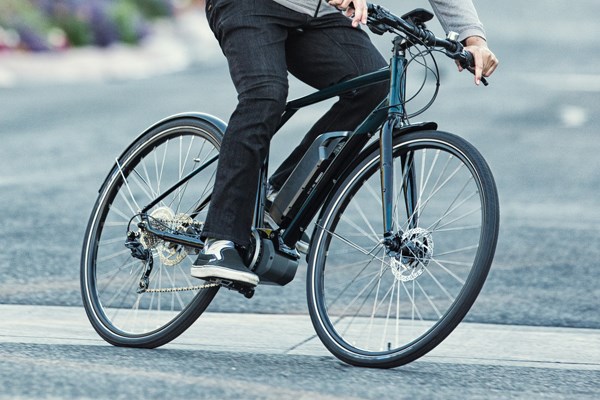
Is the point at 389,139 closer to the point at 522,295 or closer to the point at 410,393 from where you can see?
the point at 410,393

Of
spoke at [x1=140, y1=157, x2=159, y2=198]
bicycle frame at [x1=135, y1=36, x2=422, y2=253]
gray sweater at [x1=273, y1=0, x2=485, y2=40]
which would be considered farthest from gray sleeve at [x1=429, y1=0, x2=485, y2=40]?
spoke at [x1=140, y1=157, x2=159, y2=198]

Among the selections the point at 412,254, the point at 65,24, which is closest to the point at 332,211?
the point at 412,254

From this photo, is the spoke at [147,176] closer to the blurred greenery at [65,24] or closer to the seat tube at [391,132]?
the seat tube at [391,132]

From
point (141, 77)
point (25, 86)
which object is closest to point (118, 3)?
point (141, 77)

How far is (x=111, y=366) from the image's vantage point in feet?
15.0

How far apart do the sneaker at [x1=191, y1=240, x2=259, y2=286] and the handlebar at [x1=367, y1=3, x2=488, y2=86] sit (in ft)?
3.16

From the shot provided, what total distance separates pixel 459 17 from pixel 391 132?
1.86 feet

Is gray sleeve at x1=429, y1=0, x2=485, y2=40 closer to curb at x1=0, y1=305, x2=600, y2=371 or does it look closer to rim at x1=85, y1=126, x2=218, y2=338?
rim at x1=85, y1=126, x2=218, y2=338

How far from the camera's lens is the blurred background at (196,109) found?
7.06m

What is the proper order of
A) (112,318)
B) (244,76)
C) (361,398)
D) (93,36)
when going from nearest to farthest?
1. (361,398)
2. (244,76)
3. (112,318)
4. (93,36)

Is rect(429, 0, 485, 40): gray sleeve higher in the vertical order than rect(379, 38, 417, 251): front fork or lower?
higher

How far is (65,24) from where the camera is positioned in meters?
26.6

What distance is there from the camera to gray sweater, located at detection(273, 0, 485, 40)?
4.91m

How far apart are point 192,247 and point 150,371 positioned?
2.46 ft
